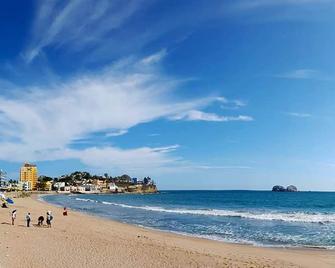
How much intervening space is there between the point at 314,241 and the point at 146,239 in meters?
11.4

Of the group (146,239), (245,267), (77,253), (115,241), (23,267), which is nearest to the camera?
(23,267)

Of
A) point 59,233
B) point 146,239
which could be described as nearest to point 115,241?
point 146,239

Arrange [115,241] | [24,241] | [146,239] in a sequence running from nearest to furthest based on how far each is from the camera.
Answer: [24,241] < [115,241] < [146,239]

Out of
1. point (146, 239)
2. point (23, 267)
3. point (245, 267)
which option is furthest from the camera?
point (146, 239)

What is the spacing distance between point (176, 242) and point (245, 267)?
8.19 m

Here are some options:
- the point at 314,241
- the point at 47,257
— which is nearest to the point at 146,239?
the point at 47,257

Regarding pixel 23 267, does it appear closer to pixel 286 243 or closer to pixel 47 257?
pixel 47 257

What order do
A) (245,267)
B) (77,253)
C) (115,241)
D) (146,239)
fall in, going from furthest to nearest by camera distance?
1. (146,239)
2. (115,241)
3. (77,253)
4. (245,267)

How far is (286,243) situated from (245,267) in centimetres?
976

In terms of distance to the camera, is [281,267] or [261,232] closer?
[281,267]

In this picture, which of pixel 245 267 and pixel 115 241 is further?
pixel 115 241

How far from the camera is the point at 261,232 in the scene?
31.2 m

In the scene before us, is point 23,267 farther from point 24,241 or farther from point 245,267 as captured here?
point 245,267

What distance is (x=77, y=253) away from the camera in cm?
1855
